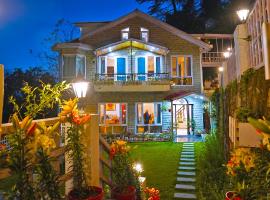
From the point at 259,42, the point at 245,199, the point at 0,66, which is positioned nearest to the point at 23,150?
the point at 0,66

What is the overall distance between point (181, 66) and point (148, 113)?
14.0ft

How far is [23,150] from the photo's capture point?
2277 millimetres

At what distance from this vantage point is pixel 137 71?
60.7ft

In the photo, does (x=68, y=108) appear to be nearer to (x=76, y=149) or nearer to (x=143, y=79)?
(x=76, y=149)

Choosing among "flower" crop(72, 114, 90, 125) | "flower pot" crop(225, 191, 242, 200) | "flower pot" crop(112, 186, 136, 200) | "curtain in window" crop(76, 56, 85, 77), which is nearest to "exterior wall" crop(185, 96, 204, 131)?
"curtain in window" crop(76, 56, 85, 77)

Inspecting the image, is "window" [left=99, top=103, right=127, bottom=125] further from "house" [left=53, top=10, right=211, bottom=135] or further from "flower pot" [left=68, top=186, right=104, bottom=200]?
"flower pot" [left=68, top=186, right=104, bottom=200]

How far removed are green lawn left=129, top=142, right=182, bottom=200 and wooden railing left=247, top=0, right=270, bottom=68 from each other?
261cm

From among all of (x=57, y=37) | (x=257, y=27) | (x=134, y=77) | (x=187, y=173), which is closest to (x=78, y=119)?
(x=257, y=27)

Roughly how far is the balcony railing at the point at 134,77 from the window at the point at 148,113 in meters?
1.90

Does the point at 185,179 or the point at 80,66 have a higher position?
the point at 80,66

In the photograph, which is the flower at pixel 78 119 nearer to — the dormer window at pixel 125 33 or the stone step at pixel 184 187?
the stone step at pixel 184 187

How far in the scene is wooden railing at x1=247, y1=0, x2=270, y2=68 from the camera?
3.27 m

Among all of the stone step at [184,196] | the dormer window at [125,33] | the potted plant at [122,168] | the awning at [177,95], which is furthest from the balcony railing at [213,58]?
the potted plant at [122,168]

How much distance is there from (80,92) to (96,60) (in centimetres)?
1145
